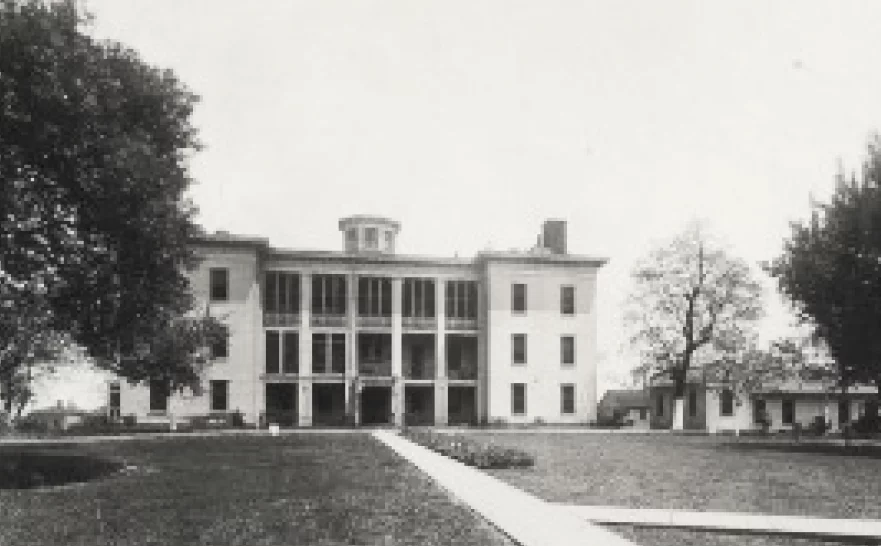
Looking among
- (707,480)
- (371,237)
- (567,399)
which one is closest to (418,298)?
(371,237)

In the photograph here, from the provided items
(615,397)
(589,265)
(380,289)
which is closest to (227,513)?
(380,289)

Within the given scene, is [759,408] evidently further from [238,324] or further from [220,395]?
[220,395]

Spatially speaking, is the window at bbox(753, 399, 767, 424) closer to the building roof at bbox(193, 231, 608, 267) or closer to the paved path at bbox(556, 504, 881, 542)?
the building roof at bbox(193, 231, 608, 267)

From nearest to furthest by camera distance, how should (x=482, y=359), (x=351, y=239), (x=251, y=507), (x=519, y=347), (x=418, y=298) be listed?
1. (x=251, y=507)
2. (x=519, y=347)
3. (x=418, y=298)
4. (x=482, y=359)
5. (x=351, y=239)

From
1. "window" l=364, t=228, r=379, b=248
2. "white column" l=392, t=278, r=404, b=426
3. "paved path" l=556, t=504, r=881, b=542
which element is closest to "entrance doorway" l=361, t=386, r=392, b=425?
"white column" l=392, t=278, r=404, b=426

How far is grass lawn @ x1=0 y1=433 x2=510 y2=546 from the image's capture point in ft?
41.4

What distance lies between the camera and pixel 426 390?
55.1 meters

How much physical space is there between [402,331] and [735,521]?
39.8 metres

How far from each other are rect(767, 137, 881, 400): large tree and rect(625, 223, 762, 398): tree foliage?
19447mm

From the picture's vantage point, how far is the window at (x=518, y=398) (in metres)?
52.0

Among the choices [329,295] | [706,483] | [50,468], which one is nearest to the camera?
[706,483]

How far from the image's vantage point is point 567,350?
53.3 metres

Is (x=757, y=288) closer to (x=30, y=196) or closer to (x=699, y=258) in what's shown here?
(x=699, y=258)

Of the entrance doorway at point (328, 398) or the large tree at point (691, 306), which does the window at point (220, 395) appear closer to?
the entrance doorway at point (328, 398)
